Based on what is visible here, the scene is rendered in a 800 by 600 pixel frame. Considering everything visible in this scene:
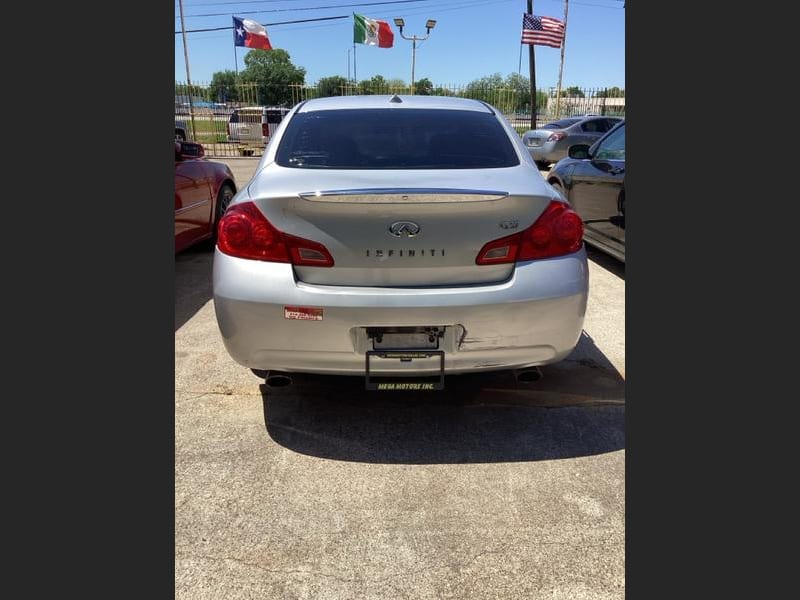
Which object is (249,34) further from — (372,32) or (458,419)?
(458,419)

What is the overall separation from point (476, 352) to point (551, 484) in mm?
657

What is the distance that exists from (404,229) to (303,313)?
57 centimetres

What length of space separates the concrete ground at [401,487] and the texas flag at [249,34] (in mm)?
24818

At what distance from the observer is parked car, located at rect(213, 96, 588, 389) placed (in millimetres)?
2586

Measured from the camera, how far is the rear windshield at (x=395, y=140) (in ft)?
10.3

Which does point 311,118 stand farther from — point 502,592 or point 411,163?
point 502,592

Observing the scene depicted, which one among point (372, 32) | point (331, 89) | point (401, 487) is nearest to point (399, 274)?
point (401, 487)

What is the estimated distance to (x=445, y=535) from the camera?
7.46ft

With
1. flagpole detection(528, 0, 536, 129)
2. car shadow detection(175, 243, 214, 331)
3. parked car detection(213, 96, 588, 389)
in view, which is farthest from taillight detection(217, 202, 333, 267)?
flagpole detection(528, 0, 536, 129)

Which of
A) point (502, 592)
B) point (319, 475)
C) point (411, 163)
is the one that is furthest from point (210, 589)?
point (411, 163)

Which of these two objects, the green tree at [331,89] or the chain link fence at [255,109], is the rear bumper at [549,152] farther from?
the green tree at [331,89]

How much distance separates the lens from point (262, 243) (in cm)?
266

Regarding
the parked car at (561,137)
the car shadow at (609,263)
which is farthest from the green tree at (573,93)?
the car shadow at (609,263)

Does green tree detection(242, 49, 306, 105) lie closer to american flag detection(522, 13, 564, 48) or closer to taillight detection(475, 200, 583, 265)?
american flag detection(522, 13, 564, 48)
